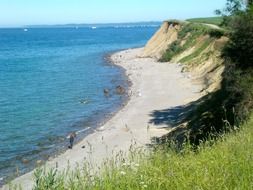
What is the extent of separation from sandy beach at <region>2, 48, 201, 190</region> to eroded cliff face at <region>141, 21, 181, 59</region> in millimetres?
13312

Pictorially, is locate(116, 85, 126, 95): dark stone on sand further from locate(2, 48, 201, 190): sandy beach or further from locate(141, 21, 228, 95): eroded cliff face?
locate(141, 21, 228, 95): eroded cliff face

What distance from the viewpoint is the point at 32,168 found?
71.2ft

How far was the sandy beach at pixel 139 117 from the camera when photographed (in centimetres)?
2186

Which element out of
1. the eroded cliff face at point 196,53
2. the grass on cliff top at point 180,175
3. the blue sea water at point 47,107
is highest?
the grass on cliff top at point 180,175

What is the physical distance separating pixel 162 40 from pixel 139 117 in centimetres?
4990

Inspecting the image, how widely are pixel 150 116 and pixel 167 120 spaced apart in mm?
2745

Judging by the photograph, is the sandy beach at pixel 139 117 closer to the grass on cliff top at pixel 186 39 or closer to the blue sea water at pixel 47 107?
the blue sea water at pixel 47 107

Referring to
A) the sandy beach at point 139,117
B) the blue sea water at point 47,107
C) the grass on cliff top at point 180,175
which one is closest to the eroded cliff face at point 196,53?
the sandy beach at point 139,117

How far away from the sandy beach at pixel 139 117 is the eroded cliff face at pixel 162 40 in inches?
524

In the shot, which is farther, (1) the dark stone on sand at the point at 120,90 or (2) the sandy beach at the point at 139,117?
(1) the dark stone on sand at the point at 120,90

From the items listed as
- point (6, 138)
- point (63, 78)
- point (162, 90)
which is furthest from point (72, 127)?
point (63, 78)

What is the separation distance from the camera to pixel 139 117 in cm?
3086

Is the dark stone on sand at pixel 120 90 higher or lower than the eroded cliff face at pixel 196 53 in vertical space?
lower

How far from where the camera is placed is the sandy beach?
21859mm
